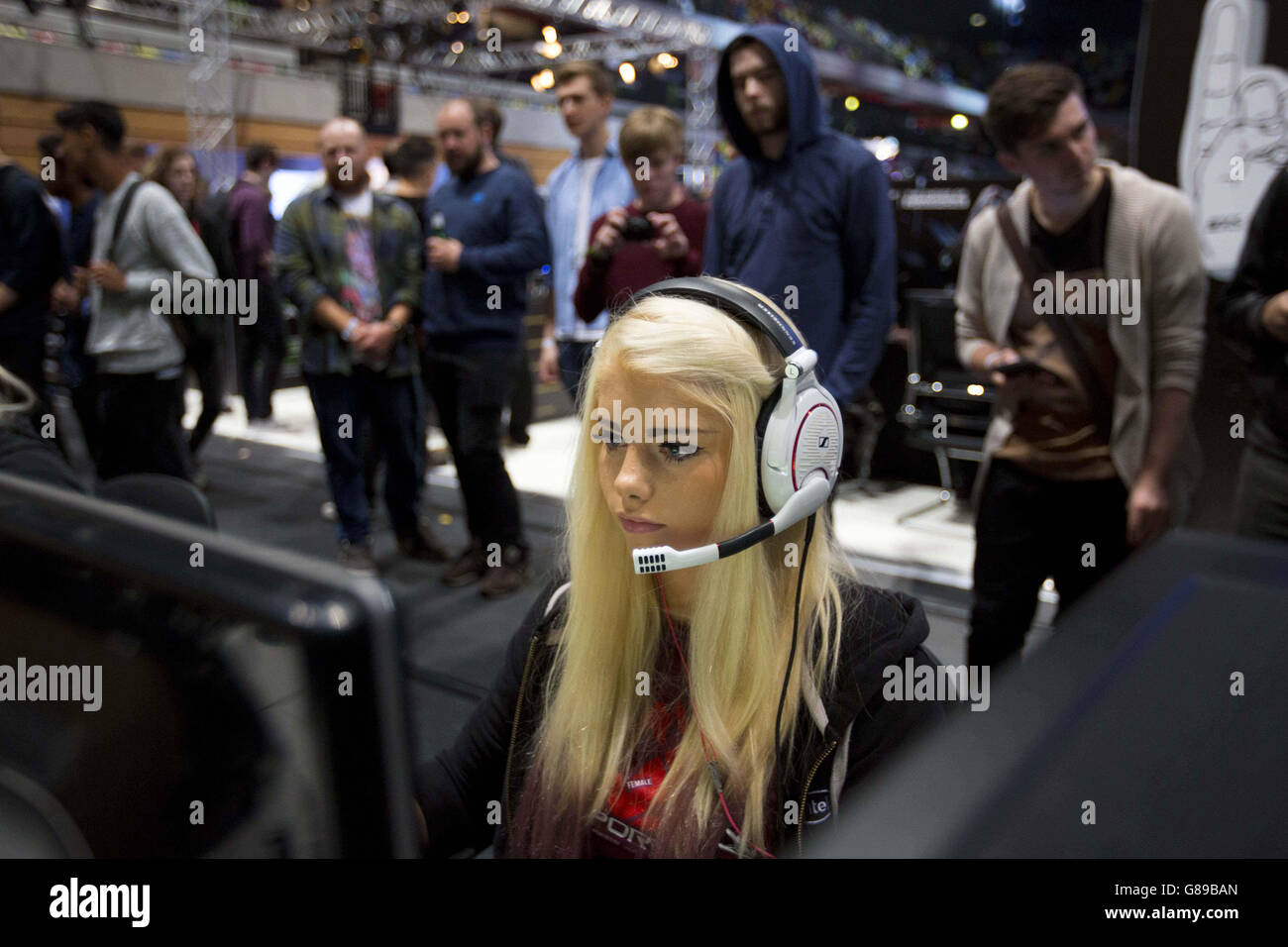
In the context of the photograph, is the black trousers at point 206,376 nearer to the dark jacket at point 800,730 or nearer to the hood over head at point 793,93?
the hood over head at point 793,93

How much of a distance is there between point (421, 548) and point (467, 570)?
357 millimetres

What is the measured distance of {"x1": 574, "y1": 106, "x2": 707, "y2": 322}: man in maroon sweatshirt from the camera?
3072mm

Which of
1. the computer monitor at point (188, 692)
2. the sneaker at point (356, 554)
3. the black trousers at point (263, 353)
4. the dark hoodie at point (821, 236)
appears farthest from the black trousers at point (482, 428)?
the computer monitor at point (188, 692)

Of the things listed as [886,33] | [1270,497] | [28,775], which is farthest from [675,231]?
[886,33]

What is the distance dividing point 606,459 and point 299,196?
305 centimetres

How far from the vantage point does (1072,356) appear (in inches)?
83.5

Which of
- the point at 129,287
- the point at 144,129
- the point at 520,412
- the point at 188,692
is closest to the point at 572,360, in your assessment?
the point at 129,287

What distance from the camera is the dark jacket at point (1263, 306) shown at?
1.90 metres

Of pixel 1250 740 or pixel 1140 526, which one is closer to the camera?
pixel 1250 740

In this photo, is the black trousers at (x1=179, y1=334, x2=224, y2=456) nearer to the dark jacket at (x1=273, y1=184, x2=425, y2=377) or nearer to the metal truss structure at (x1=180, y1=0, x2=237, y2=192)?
the dark jacket at (x1=273, y1=184, x2=425, y2=377)

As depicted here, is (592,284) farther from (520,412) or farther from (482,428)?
(520,412)

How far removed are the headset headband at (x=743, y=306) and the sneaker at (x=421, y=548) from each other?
3243 mm

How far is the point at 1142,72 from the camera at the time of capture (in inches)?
140
